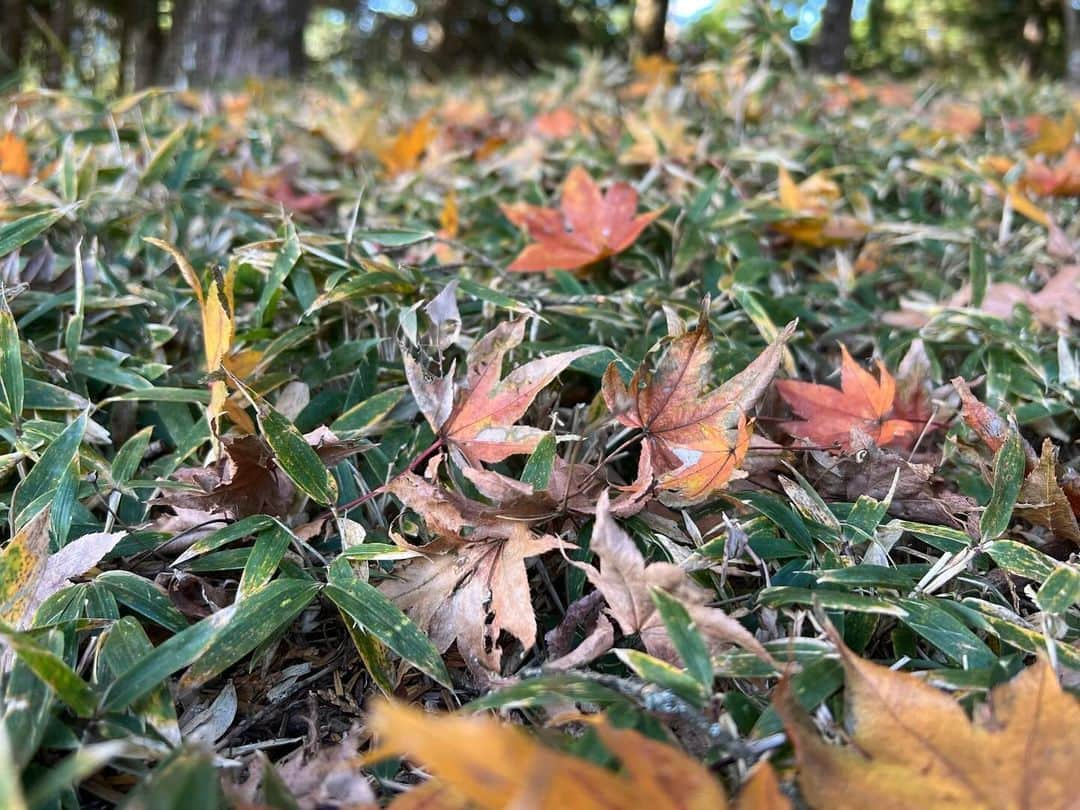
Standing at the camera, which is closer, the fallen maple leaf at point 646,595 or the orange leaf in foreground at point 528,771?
the orange leaf in foreground at point 528,771

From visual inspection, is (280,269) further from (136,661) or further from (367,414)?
(136,661)

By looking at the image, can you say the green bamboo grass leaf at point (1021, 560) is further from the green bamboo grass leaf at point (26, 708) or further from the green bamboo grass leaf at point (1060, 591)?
the green bamboo grass leaf at point (26, 708)

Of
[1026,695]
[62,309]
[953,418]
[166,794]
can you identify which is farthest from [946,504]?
[62,309]

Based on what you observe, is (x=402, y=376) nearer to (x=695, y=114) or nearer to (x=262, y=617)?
(x=262, y=617)

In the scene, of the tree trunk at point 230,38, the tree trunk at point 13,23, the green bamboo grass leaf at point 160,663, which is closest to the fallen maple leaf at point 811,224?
the green bamboo grass leaf at point 160,663

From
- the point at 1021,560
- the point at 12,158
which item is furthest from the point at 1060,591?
the point at 12,158
